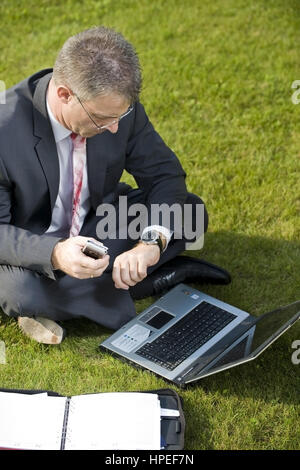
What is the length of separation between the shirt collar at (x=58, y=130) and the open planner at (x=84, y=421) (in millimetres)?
1230

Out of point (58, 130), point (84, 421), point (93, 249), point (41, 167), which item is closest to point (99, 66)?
point (58, 130)

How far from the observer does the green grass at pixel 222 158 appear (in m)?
3.66

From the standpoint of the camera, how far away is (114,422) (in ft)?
10.7

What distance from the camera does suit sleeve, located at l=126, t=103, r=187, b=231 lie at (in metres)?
4.14

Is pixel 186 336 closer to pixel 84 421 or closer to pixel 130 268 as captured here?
pixel 130 268

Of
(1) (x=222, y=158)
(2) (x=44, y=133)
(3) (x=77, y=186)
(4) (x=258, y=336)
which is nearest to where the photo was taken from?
(4) (x=258, y=336)

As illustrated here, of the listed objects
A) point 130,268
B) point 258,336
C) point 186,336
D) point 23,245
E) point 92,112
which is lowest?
point 186,336

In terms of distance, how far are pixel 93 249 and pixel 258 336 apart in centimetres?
87

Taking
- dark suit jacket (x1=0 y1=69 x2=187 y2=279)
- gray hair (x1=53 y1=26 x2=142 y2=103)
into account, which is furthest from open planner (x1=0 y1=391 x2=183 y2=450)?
gray hair (x1=53 y1=26 x2=142 y2=103)

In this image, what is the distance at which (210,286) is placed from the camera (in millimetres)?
4410
